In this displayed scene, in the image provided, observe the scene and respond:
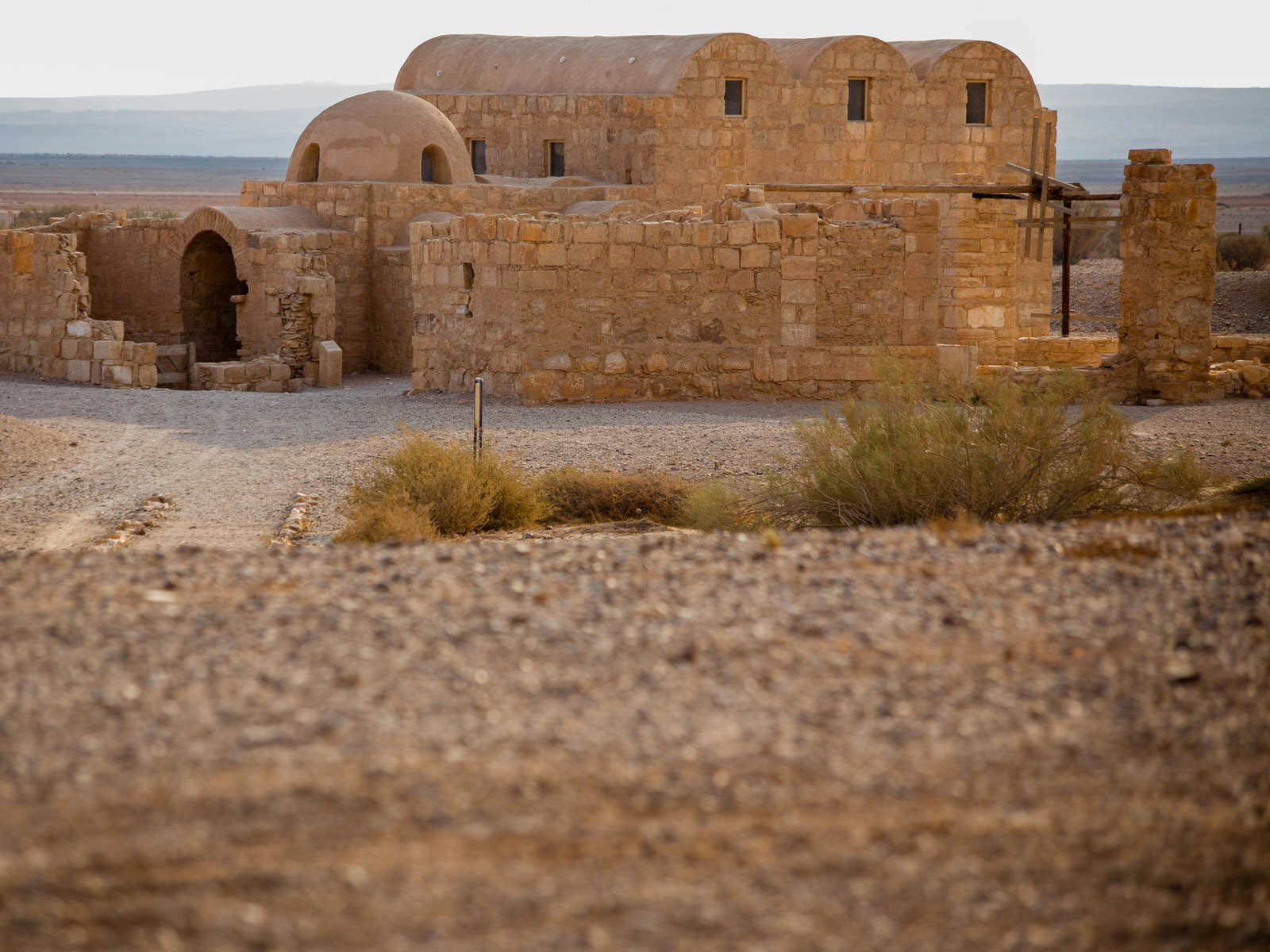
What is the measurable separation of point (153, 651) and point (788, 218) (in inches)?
411

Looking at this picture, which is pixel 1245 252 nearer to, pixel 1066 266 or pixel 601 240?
pixel 1066 266

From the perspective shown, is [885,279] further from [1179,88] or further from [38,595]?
[1179,88]

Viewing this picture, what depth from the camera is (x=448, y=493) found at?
892 centimetres

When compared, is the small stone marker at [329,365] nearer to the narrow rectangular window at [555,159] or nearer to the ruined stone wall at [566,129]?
the ruined stone wall at [566,129]

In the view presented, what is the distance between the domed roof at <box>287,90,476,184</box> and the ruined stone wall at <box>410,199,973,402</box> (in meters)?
6.71

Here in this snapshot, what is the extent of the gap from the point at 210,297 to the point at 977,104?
46.3 ft

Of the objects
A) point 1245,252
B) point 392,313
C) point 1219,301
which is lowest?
point 392,313

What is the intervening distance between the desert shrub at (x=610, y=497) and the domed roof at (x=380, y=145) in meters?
12.1

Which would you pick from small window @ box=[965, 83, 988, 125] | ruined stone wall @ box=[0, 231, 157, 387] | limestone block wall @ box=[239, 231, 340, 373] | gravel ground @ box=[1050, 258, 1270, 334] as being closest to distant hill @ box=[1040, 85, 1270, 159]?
gravel ground @ box=[1050, 258, 1270, 334]

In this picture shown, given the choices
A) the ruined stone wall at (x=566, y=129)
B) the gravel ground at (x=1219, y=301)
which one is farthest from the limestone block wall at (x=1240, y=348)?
the ruined stone wall at (x=566, y=129)

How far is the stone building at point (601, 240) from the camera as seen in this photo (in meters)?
13.9

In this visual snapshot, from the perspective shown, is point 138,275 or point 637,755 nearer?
point 637,755

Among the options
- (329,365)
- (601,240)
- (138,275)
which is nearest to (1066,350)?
(601,240)

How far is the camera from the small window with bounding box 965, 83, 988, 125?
85.9 ft
